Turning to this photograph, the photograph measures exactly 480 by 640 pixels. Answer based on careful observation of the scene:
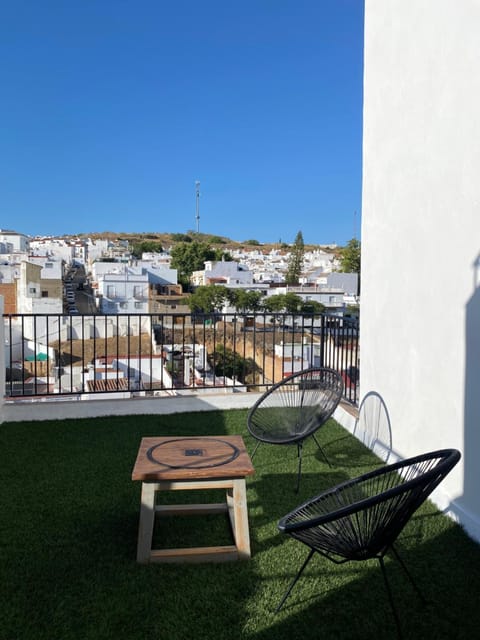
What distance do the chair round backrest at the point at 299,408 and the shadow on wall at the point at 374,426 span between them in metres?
0.45

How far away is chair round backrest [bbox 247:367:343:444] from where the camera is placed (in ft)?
11.1

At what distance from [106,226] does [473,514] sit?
312ft

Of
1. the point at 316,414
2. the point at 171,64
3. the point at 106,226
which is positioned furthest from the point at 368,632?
the point at 106,226

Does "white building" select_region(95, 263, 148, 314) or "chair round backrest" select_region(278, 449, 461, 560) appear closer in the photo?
"chair round backrest" select_region(278, 449, 461, 560)

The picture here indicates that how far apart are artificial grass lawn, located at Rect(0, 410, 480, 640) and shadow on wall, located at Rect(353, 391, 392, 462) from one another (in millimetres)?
548

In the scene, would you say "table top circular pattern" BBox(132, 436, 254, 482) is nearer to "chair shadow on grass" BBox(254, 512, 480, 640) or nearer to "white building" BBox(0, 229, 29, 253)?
"chair shadow on grass" BBox(254, 512, 480, 640)

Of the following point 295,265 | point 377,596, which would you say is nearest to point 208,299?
point 295,265

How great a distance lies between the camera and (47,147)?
3934 cm

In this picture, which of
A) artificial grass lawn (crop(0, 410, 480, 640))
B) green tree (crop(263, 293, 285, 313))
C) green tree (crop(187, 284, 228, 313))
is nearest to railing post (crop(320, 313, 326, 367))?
artificial grass lawn (crop(0, 410, 480, 640))

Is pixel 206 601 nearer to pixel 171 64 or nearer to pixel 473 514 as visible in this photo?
pixel 473 514

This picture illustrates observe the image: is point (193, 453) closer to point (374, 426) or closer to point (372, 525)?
point (372, 525)

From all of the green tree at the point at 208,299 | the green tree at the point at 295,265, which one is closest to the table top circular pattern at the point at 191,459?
the green tree at the point at 208,299

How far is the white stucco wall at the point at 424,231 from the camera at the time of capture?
102 inches

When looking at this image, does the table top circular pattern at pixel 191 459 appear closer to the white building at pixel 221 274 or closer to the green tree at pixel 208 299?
the green tree at pixel 208 299
